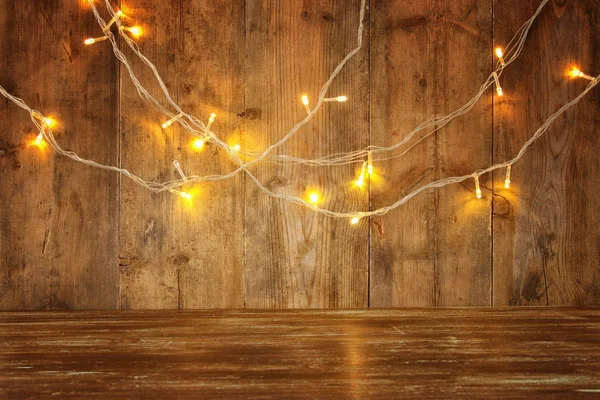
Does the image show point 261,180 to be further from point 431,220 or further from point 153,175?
point 431,220

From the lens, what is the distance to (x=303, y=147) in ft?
4.76

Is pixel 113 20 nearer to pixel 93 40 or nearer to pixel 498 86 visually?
pixel 93 40

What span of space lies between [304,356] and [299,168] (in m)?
0.64

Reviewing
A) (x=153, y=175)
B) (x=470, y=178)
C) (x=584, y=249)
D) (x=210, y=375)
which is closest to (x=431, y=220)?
(x=470, y=178)

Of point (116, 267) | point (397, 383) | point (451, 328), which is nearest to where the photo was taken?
point (397, 383)

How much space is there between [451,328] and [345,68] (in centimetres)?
68

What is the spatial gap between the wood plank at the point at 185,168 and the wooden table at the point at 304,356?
0.17 m

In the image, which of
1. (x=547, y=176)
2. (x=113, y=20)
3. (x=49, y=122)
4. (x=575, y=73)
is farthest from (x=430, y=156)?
(x=49, y=122)

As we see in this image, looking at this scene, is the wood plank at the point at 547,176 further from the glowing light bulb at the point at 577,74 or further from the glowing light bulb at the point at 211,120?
the glowing light bulb at the point at 211,120

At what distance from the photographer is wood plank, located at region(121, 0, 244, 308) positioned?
4.71ft

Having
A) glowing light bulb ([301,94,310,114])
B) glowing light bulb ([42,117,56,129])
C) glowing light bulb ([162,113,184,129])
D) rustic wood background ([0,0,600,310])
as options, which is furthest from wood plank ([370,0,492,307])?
glowing light bulb ([42,117,56,129])

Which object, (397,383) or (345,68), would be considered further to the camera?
(345,68)

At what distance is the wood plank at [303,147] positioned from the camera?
56.6 inches

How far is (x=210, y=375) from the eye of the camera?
799mm
